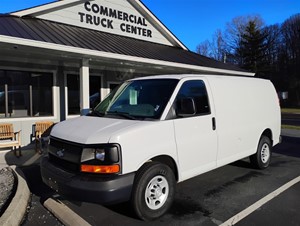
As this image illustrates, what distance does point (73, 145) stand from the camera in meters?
3.86

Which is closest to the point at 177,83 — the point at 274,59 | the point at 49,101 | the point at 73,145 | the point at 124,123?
the point at 124,123

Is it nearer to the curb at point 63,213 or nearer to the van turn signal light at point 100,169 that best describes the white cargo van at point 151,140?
the van turn signal light at point 100,169

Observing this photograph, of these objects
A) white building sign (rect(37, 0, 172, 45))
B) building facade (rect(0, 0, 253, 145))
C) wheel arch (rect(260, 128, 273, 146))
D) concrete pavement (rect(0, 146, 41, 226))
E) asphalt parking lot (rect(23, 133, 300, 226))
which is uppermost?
white building sign (rect(37, 0, 172, 45))

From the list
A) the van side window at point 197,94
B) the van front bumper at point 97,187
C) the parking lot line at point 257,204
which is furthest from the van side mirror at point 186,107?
the parking lot line at point 257,204

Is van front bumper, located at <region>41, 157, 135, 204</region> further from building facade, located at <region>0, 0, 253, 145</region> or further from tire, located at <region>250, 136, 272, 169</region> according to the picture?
building facade, located at <region>0, 0, 253, 145</region>

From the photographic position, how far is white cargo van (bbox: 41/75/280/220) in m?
3.62

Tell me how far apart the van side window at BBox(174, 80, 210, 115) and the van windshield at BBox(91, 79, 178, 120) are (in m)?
0.18

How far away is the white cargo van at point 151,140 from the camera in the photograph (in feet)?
11.9

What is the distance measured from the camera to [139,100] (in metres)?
4.73

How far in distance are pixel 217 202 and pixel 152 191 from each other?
4.07 ft

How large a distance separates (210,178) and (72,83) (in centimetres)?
710

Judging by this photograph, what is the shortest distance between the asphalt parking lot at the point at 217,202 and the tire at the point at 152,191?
14cm

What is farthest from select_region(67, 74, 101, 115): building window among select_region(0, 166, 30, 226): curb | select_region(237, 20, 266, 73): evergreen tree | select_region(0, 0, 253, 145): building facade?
select_region(237, 20, 266, 73): evergreen tree

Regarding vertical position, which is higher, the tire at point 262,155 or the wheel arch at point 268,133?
the wheel arch at point 268,133
